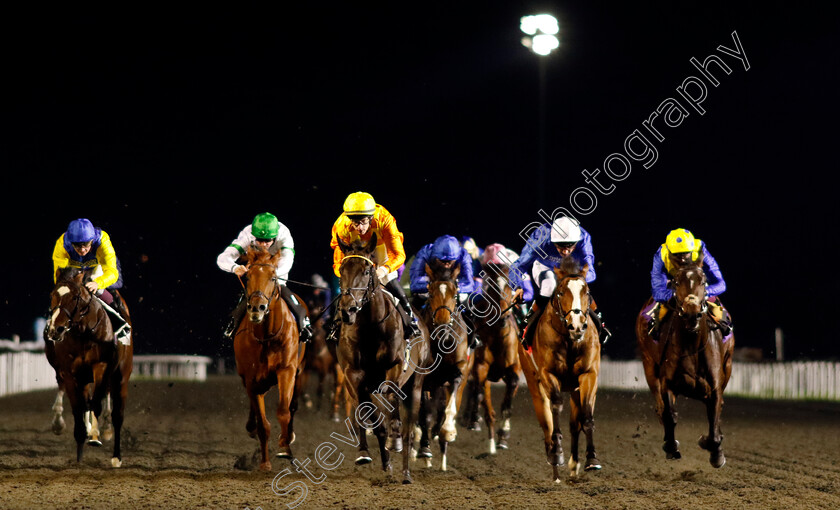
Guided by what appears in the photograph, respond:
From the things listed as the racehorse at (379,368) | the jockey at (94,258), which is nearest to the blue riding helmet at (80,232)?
the jockey at (94,258)

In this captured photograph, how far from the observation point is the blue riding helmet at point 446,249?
974 centimetres

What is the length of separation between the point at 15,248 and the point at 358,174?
Result: 72.3 ft

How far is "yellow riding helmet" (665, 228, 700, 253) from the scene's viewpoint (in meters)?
9.27

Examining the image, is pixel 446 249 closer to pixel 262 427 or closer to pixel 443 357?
pixel 443 357

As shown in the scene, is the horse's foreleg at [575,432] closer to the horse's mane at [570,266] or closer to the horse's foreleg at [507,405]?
the horse's mane at [570,266]

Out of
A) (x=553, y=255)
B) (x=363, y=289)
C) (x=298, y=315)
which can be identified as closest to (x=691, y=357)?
(x=553, y=255)

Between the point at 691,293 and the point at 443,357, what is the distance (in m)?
2.67

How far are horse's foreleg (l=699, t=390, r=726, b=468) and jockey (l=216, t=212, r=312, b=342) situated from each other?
399 centimetres

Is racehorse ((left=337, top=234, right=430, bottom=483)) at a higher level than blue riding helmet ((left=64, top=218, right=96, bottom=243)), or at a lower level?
lower

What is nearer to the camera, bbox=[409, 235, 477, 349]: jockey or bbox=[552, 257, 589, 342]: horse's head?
bbox=[552, 257, 589, 342]: horse's head

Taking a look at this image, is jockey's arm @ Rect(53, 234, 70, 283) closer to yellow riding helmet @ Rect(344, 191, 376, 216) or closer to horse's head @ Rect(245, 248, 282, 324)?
horse's head @ Rect(245, 248, 282, 324)

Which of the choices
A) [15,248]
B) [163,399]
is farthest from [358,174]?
[15,248]

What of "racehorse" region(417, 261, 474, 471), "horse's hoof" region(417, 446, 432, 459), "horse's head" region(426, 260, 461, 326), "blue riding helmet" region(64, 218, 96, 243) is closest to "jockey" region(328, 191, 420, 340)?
"horse's head" region(426, 260, 461, 326)

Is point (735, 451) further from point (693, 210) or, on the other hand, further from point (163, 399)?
point (693, 210)
